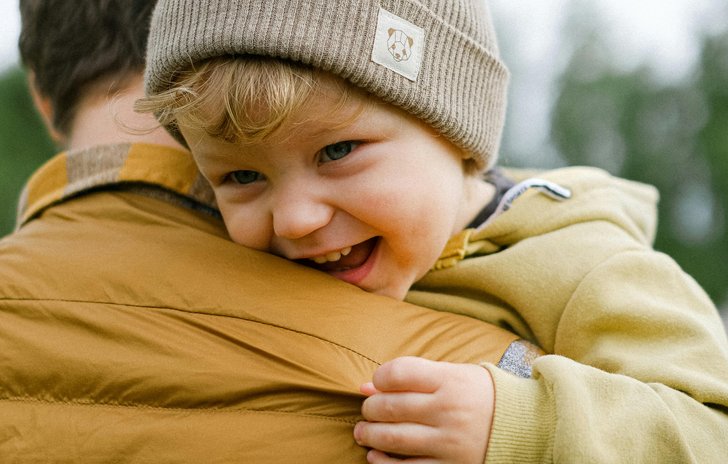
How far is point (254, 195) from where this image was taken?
1.85 meters

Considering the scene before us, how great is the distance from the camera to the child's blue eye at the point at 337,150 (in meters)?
1.79

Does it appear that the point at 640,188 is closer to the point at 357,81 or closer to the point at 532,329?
the point at 532,329

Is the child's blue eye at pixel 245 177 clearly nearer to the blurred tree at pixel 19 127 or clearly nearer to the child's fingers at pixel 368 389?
the child's fingers at pixel 368 389

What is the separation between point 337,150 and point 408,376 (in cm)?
57

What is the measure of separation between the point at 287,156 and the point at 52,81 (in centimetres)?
92

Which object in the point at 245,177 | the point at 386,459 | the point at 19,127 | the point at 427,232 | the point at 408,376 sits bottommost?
the point at 19,127

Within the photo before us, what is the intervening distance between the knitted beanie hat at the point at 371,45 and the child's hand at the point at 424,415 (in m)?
0.65

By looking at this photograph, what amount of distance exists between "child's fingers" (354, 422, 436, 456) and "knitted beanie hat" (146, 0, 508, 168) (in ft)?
2.40

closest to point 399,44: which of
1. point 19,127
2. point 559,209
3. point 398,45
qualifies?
point 398,45

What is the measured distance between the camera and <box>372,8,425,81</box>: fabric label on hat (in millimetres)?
1789

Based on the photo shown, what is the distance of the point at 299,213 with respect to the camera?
5.72 feet

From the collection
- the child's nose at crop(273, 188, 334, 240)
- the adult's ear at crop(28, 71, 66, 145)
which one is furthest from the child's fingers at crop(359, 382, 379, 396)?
the adult's ear at crop(28, 71, 66, 145)

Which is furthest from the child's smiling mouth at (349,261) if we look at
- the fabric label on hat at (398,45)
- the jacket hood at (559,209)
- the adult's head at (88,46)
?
the adult's head at (88,46)

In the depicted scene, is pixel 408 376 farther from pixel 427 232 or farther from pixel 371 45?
pixel 371 45
